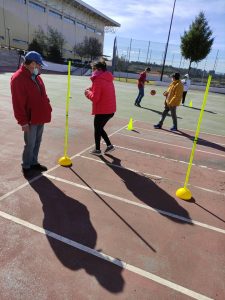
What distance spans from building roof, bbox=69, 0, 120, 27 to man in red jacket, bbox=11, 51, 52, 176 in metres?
70.5

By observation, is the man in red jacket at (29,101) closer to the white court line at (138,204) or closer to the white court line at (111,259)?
the white court line at (138,204)

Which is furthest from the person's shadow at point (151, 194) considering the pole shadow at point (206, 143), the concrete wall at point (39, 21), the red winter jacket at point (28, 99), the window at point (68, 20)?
the window at point (68, 20)

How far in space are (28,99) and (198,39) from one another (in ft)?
119

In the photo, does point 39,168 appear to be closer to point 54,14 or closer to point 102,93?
point 102,93

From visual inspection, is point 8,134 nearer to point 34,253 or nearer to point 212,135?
point 34,253

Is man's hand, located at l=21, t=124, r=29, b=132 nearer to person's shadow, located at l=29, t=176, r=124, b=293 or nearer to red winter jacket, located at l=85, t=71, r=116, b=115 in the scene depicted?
person's shadow, located at l=29, t=176, r=124, b=293

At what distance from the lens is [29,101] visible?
4691 mm

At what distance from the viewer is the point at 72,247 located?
133 inches

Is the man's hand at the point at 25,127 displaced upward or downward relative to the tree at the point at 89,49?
downward

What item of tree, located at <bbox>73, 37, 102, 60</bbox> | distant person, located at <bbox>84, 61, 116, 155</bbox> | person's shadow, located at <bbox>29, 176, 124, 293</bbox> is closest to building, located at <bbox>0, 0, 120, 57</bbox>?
tree, located at <bbox>73, 37, 102, 60</bbox>

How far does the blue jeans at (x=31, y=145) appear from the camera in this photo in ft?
16.2

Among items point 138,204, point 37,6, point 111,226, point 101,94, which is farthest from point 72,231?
point 37,6

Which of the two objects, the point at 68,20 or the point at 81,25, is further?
the point at 81,25

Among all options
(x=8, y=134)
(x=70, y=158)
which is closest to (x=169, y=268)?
(x=70, y=158)
